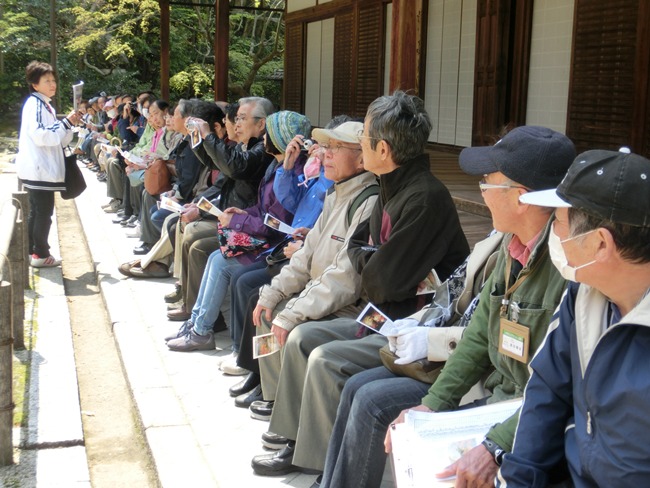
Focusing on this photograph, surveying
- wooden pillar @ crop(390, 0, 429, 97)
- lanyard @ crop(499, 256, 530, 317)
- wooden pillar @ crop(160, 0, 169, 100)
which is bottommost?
lanyard @ crop(499, 256, 530, 317)

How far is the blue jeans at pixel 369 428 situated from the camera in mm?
2693

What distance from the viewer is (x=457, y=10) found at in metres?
9.50

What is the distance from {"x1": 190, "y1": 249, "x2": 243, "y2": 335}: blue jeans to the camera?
4895 mm

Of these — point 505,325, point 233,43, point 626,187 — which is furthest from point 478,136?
point 233,43

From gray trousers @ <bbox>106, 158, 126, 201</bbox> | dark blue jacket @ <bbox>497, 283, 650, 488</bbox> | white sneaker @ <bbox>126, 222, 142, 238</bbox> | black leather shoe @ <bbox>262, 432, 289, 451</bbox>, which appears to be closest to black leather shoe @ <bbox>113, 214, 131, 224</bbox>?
white sneaker @ <bbox>126, 222, 142, 238</bbox>

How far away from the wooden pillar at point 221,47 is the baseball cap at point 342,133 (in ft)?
17.9

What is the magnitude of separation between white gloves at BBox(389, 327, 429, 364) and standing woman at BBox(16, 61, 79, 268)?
16.7ft

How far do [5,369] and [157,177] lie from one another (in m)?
3.82

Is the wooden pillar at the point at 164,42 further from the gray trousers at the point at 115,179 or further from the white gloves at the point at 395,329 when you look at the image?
the white gloves at the point at 395,329

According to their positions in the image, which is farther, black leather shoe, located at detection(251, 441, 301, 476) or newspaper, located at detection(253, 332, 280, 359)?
newspaper, located at detection(253, 332, 280, 359)

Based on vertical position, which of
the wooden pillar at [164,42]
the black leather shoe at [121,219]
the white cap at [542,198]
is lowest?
the black leather shoe at [121,219]

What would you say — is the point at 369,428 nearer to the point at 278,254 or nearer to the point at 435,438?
the point at 435,438

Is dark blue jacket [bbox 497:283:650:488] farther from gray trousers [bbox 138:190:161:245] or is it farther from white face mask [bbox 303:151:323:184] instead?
gray trousers [bbox 138:190:161:245]

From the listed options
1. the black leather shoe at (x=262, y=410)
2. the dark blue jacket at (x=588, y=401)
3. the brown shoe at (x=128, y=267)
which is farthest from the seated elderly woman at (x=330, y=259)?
the brown shoe at (x=128, y=267)
